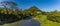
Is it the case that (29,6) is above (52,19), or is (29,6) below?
above

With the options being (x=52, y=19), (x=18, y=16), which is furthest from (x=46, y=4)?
(x=18, y=16)

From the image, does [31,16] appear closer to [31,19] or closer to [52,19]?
[31,19]

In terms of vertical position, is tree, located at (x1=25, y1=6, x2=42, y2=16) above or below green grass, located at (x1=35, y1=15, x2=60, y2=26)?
above

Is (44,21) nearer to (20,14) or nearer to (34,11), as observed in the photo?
(34,11)

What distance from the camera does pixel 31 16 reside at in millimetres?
1508

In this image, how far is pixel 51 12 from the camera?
150 cm

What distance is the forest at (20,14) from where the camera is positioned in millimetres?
1496

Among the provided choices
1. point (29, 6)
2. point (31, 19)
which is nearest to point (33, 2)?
point (29, 6)

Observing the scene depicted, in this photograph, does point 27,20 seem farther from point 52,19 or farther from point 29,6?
point 52,19

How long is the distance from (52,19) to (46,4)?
15cm

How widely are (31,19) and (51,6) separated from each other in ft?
0.75

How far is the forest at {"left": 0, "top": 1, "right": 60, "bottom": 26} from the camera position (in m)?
1.50

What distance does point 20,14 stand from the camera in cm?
152

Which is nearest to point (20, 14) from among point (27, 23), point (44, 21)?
point (27, 23)
